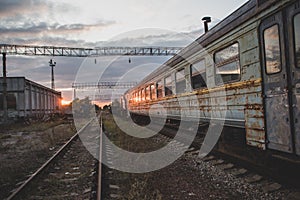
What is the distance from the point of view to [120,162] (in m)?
8.66

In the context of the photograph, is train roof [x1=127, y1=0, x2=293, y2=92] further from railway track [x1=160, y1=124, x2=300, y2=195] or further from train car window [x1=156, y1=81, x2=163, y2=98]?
train car window [x1=156, y1=81, x2=163, y2=98]

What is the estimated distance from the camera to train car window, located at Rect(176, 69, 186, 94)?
9582 millimetres

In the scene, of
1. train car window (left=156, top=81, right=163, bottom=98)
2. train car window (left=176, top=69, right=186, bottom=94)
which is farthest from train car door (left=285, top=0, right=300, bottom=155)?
train car window (left=156, top=81, right=163, bottom=98)

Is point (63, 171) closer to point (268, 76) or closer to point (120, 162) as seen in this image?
point (120, 162)

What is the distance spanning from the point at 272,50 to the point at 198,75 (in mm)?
3416

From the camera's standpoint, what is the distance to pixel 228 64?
659 cm

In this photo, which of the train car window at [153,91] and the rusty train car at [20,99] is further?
the rusty train car at [20,99]

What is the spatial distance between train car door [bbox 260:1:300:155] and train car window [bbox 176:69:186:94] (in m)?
4.44

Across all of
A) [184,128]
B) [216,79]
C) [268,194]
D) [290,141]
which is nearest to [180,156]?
[184,128]

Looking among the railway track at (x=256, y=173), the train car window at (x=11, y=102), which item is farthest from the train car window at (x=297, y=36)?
the train car window at (x=11, y=102)

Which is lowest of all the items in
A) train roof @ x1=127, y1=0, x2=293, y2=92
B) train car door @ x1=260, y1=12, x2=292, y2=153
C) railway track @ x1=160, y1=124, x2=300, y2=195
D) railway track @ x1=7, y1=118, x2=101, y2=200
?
railway track @ x1=7, y1=118, x2=101, y2=200

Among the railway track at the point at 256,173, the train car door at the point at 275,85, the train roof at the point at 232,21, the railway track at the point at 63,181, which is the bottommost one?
the railway track at the point at 63,181

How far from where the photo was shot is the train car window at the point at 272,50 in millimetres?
4855

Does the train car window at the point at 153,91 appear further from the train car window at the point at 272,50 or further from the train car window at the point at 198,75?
the train car window at the point at 272,50
